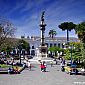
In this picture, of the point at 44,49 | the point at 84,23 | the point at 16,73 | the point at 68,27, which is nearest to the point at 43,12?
the point at 44,49

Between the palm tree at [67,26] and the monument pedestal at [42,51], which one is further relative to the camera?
the palm tree at [67,26]

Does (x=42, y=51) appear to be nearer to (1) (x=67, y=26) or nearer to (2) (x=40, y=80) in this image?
(1) (x=67, y=26)

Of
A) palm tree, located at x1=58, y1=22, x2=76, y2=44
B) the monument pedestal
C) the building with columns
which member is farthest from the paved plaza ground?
the building with columns

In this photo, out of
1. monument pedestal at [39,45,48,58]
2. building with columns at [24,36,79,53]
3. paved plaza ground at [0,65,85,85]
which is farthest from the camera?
building with columns at [24,36,79,53]

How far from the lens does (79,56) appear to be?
154ft

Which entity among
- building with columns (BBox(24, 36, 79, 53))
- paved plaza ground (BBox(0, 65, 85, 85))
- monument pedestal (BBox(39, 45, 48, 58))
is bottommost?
paved plaza ground (BBox(0, 65, 85, 85))

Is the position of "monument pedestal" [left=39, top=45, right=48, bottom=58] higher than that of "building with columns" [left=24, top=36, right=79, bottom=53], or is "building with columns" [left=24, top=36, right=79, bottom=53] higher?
"building with columns" [left=24, top=36, right=79, bottom=53]

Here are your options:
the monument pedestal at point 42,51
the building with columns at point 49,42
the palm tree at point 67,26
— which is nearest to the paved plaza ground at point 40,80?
the monument pedestal at point 42,51

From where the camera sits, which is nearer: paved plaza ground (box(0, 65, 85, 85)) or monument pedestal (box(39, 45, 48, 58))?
paved plaza ground (box(0, 65, 85, 85))

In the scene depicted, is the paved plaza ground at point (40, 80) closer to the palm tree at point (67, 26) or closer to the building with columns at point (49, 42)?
the palm tree at point (67, 26)

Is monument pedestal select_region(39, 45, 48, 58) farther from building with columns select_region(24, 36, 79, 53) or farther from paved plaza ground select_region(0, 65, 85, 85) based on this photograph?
building with columns select_region(24, 36, 79, 53)

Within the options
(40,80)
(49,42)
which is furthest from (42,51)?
(49,42)

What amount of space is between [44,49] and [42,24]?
6.68 m

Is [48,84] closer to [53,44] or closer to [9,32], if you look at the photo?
[9,32]
